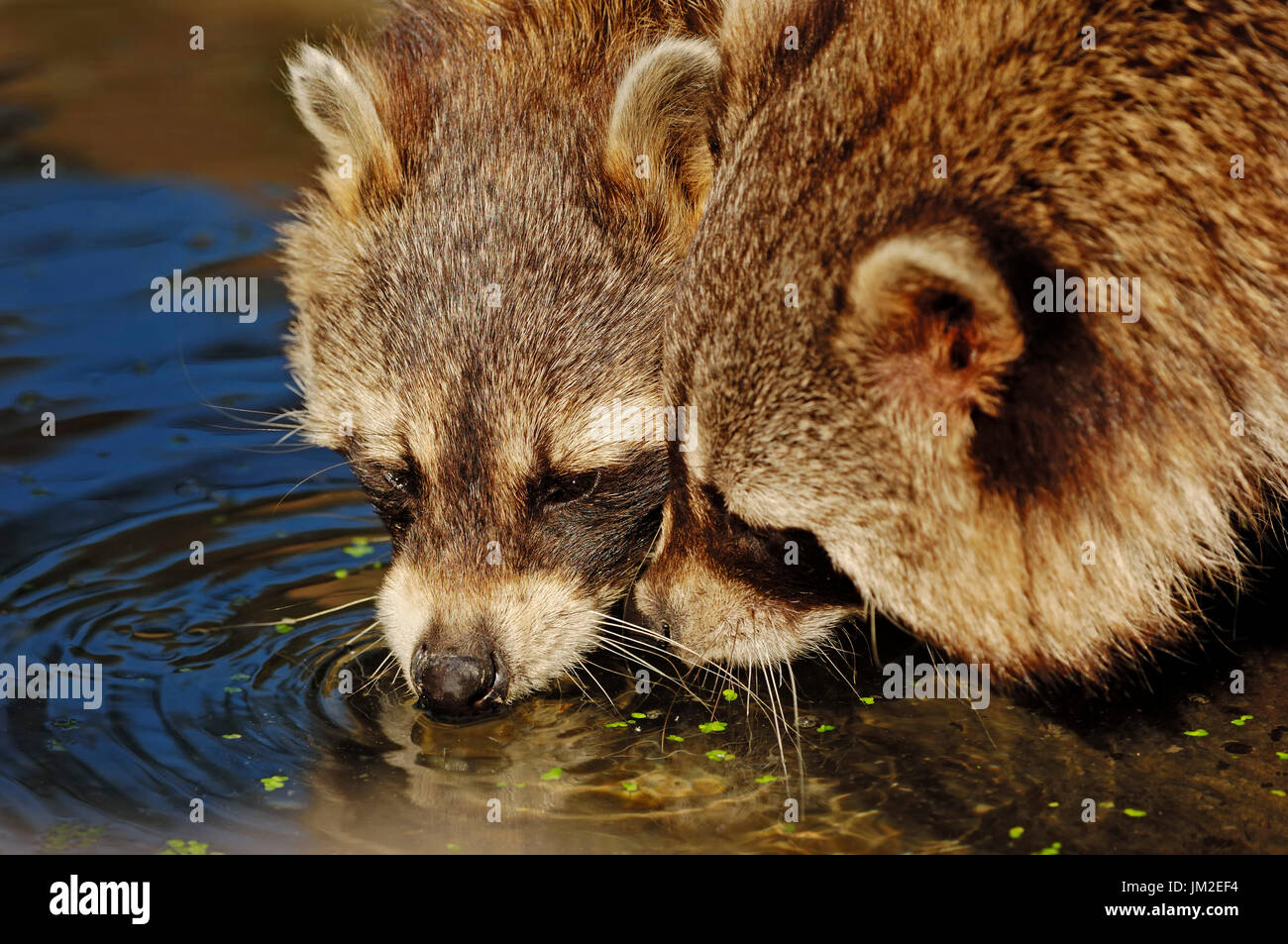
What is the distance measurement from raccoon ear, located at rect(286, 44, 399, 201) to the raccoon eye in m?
1.25

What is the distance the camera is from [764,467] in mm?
4531

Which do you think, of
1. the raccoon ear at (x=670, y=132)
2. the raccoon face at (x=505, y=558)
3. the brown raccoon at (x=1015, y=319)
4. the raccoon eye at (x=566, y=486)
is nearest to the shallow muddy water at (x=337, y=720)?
the raccoon face at (x=505, y=558)

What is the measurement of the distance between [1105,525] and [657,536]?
1678mm

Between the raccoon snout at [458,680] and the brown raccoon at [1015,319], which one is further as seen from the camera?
the raccoon snout at [458,680]

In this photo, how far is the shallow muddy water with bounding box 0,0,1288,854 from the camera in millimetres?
4789

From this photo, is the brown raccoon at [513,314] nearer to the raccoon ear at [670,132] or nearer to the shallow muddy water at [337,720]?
the raccoon ear at [670,132]

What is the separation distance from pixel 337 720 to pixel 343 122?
216 centimetres

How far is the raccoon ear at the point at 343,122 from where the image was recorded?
5.59 metres

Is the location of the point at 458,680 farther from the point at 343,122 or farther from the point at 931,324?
the point at 343,122

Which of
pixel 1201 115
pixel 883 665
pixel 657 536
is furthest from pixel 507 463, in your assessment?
pixel 1201 115

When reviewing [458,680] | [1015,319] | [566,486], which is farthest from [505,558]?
[1015,319]

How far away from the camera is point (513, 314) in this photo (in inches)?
206

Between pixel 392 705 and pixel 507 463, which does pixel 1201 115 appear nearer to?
pixel 507 463

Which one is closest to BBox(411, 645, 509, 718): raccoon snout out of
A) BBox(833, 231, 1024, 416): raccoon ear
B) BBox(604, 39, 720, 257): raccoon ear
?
BBox(604, 39, 720, 257): raccoon ear
